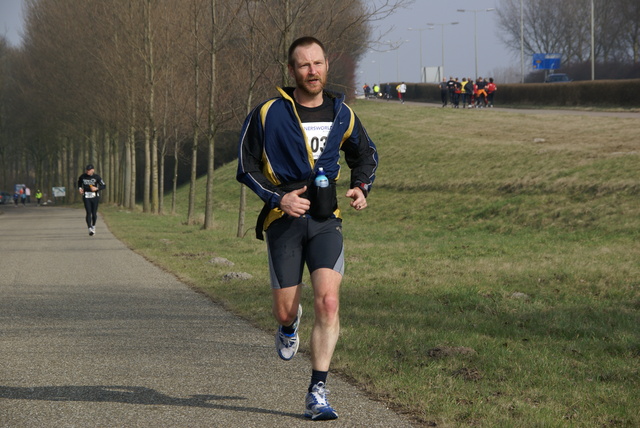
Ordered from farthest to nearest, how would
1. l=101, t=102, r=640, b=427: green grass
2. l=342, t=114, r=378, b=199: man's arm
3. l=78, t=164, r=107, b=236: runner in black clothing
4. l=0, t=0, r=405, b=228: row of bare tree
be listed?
l=78, t=164, r=107, b=236: runner in black clothing < l=0, t=0, r=405, b=228: row of bare tree < l=101, t=102, r=640, b=427: green grass < l=342, t=114, r=378, b=199: man's arm

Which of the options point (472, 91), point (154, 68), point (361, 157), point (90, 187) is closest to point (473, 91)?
point (472, 91)

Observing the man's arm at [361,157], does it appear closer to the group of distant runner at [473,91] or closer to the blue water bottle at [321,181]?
the blue water bottle at [321,181]

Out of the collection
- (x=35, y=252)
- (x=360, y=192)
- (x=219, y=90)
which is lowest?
(x=35, y=252)

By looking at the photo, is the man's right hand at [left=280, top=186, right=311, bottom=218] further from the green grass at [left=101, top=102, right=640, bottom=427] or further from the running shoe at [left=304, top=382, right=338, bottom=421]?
the green grass at [left=101, top=102, right=640, bottom=427]

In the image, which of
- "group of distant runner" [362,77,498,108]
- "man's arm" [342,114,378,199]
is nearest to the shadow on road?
"man's arm" [342,114,378,199]

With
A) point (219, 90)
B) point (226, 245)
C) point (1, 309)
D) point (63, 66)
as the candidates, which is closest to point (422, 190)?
point (219, 90)

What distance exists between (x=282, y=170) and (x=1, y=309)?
20.6ft

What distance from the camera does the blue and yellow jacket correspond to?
5.30 meters

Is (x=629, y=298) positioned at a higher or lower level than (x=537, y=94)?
lower

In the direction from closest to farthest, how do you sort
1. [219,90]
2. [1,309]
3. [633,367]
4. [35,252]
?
[633,367] → [1,309] → [35,252] → [219,90]

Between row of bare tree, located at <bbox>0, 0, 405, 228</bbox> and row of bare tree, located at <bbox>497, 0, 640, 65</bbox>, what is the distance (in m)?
37.8

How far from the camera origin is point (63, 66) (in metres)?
46.8

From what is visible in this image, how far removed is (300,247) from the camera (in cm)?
541

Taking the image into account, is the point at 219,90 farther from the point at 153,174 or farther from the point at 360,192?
the point at 360,192
